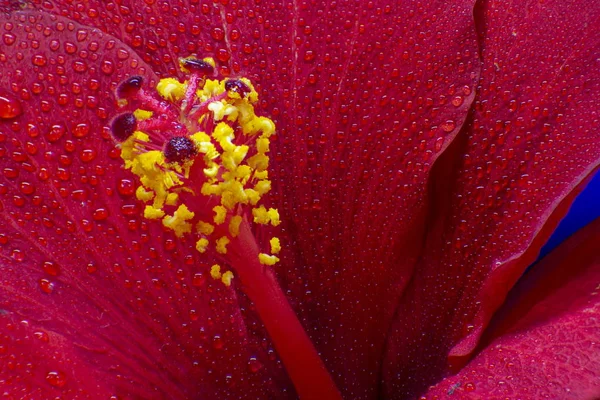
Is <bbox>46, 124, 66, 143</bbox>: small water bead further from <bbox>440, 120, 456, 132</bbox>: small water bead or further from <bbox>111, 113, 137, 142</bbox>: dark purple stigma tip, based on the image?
<bbox>440, 120, 456, 132</bbox>: small water bead

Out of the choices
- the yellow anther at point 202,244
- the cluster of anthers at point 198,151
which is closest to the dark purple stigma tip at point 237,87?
the cluster of anthers at point 198,151

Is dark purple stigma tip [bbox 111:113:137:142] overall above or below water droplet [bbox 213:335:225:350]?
above

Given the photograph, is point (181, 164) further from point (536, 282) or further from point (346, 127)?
point (536, 282)

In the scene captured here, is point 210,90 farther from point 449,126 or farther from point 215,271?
point 449,126

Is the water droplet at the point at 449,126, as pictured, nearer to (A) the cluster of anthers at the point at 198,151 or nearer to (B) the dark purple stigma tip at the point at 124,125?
(A) the cluster of anthers at the point at 198,151

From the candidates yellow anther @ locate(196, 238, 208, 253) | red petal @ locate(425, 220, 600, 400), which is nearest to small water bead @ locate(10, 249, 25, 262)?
yellow anther @ locate(196, 238, 208, 253)

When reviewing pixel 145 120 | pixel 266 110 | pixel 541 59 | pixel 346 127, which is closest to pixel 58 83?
pixel 145 120

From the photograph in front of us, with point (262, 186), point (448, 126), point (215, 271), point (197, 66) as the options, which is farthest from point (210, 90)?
point (448, 126)
